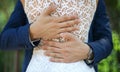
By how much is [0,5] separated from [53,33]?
148 inches

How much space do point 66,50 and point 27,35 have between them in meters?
0.18

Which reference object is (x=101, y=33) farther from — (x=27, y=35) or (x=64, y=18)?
(x=27, y=35)

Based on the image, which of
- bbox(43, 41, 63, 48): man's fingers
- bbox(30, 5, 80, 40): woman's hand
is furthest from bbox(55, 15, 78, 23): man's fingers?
bbox(43, 41, 63, 48): man's fingers

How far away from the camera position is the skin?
5.58 ft

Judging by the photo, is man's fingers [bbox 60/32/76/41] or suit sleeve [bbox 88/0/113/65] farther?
suit sleeve [bbox 88/0/113/65]

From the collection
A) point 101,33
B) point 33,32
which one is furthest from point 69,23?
point 101,33

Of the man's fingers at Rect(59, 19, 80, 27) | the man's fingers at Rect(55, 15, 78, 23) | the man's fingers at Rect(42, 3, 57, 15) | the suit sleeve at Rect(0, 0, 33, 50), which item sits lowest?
the suit sleeve at Rect(0, 0, 33, 50)

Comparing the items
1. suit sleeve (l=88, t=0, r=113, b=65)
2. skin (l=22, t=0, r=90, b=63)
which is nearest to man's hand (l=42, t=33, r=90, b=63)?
skin (l=22, t=0, r=90, b=63)

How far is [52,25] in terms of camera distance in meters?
1.70

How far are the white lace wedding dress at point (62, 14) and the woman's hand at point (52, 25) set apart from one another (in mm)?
34

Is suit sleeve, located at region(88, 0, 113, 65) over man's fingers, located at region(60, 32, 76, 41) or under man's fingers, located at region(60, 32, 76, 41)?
under

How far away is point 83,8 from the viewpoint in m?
1.75

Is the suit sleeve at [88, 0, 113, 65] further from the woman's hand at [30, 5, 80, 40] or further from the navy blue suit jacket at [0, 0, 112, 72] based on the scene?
the woman's hand at [30, 5, 80, 40]

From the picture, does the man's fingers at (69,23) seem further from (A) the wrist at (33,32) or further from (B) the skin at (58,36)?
(A) the wrist at (33,32)
